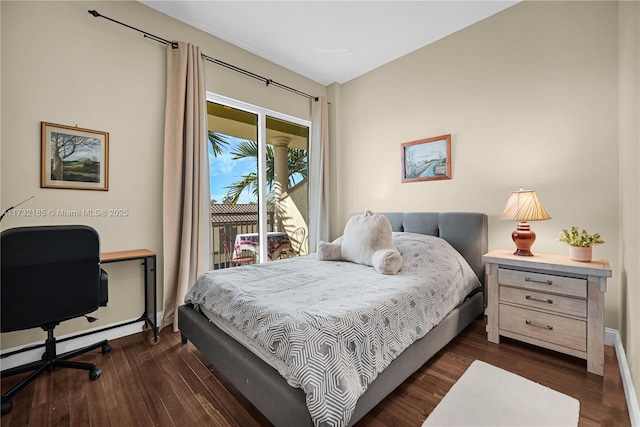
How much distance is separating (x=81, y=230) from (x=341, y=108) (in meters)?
3.50

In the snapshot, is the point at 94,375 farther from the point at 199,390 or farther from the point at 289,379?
the point at 289,379

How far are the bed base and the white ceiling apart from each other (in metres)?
2.74

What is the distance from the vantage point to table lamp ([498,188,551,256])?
211 cm

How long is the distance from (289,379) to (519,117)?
2.86 m

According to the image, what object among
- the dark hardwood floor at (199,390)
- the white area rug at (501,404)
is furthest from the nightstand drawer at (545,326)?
the white area rug at (501,404)

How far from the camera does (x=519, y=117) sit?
2.52 m

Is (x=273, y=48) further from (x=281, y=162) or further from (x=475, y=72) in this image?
(x=475, y=72)

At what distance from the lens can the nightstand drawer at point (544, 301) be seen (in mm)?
1824

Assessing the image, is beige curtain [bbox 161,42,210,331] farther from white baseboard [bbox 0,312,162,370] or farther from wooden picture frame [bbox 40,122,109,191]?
wooden picture frame [bbox 40,122,109,191]

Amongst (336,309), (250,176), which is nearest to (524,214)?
(336,309)

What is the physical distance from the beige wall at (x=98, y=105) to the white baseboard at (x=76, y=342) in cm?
6

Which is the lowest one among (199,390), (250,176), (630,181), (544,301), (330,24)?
(199,390)

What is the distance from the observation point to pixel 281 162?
382 centimetres

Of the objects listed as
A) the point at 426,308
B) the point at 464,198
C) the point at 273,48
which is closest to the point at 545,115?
the point at 464,198
